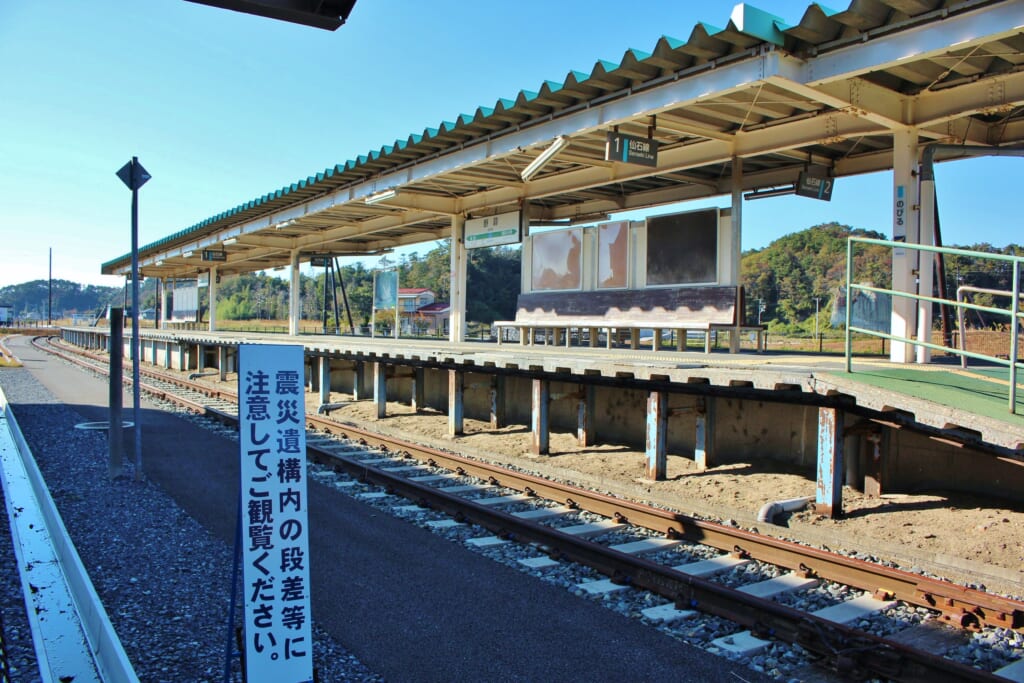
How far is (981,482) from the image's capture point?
7113 millimetres

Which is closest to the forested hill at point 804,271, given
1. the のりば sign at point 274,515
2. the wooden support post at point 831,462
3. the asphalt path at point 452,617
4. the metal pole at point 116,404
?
the wooden support post at point 831,462

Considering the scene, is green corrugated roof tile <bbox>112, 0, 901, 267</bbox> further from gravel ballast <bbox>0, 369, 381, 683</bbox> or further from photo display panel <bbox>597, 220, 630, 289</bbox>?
gravel ballast <bbox>0, 369, 381, 683</bbox>

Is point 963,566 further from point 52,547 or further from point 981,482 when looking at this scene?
point 52,547

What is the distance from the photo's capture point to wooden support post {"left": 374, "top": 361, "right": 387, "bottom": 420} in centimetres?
1493

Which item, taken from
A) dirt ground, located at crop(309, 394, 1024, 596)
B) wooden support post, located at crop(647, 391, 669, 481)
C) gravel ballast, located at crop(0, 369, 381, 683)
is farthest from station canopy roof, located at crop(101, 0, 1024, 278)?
gravel ballast, located at crop(0, 369, 381, 683)

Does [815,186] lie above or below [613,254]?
above

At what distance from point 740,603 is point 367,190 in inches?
562

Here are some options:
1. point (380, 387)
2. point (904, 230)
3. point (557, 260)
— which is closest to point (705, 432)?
point (904, 230)

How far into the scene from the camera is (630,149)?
11.1 metres

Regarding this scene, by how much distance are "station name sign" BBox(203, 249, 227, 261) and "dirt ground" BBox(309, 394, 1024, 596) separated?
22.4 metres

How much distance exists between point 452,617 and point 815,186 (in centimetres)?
1072

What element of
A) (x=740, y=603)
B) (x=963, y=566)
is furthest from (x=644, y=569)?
(x=963, y=566)

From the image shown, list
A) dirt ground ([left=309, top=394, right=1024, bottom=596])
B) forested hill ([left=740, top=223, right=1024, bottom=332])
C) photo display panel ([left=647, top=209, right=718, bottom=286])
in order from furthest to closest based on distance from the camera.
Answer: forested hill ([left=740, top=223, right=1024, bottom=332]) < photo display panel ([left=647, top=209, right=718, bottom=286]) < dirt ground ([left=309, top=394, right=1024, bottom=596])

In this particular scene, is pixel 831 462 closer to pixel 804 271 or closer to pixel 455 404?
pixel 455 404
